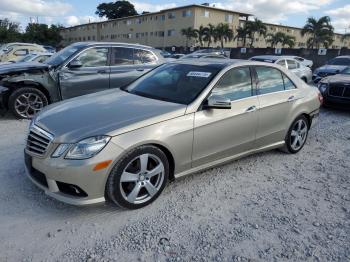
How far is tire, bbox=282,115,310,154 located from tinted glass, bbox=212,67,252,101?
120 centimetres

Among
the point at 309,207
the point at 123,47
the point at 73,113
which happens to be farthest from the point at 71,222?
the point at 123,47

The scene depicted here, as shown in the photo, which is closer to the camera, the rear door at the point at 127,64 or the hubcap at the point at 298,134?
the hubcap at the point at 298,134

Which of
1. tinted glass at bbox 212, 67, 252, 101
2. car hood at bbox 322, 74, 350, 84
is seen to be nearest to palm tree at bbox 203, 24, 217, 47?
car hood at bbox 322, 74, 350, 84

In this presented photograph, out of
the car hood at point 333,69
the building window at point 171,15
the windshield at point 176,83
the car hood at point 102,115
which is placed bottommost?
the car hood at point 102,115

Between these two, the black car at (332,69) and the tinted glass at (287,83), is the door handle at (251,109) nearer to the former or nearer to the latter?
the tinted glass at (287,83)

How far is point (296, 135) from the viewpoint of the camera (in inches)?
205

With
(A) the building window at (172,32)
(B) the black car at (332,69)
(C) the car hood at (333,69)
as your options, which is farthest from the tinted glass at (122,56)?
(A) the building window at (172,32)

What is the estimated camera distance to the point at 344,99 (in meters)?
8.36

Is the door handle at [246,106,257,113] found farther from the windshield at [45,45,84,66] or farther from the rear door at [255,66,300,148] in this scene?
the windshield at [45,45,84,66]

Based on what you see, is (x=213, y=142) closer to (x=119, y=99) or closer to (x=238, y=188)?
(x=238, y=188)

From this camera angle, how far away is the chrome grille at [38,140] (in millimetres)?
3160

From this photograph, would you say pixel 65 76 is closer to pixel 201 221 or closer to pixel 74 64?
pixel 74 64

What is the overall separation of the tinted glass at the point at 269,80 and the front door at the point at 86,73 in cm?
392

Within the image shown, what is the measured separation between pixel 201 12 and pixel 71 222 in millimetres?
Result: 58231
